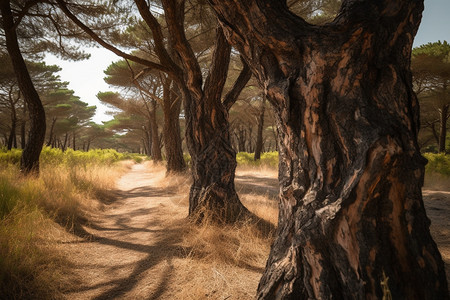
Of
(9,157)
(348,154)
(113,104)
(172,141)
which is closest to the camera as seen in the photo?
(348,154)

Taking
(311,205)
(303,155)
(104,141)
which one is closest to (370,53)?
(303,155)

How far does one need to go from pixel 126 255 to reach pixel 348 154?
2513 millimetres

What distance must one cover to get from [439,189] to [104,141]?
5196 centimetres

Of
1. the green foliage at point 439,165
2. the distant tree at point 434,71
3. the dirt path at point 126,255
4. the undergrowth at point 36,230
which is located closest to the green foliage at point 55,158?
Answer: the undergrowth at point 36,230

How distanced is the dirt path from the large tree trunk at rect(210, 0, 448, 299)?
1196 millimetres

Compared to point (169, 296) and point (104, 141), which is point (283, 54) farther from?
point (104, 141)

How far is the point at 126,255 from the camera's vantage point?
2.53 meters

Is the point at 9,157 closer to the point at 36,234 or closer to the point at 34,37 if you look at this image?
the point at 34,37

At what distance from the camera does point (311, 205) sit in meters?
1.27

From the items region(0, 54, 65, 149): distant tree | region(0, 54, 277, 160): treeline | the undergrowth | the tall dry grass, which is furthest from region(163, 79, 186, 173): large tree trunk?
region(0, 54, 65, 149): distant tree

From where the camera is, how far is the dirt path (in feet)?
6.19

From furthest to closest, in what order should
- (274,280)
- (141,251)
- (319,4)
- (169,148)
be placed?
(169,148)
(319,4)
(141,251)
(274,280)

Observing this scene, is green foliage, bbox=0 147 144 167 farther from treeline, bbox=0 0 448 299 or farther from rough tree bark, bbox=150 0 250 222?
treeline, bbox=0 0 448 299

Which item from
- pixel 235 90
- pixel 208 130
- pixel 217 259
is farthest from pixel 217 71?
pixel 217 259
